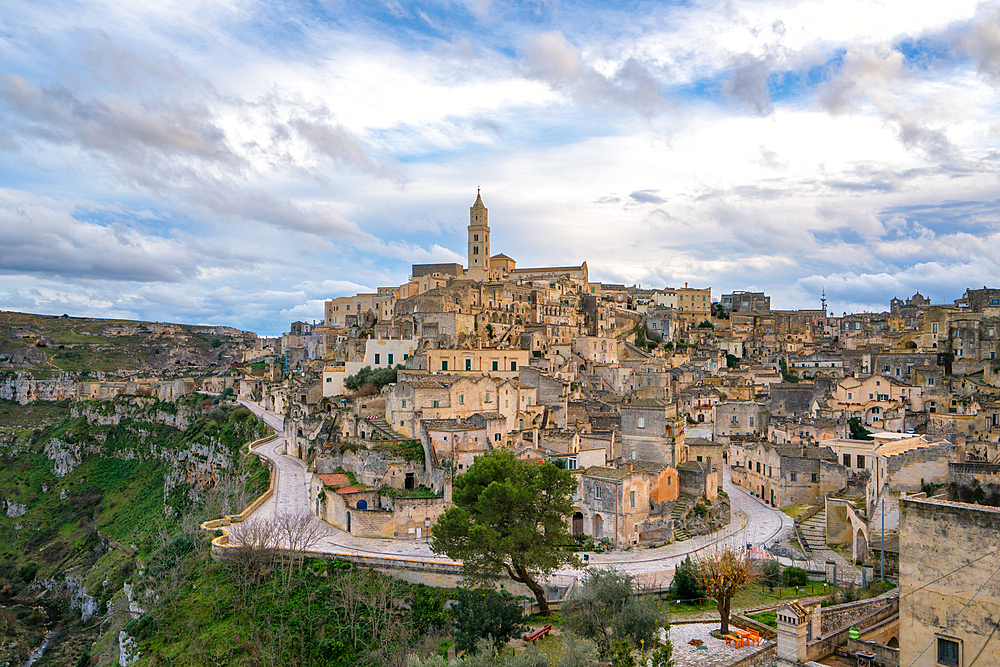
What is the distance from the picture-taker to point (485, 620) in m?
21.1

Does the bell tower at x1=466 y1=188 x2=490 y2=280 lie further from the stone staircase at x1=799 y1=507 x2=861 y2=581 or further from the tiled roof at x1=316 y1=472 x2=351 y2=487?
the stone staircase at x1=799 y1=507 x2=861 y2=581

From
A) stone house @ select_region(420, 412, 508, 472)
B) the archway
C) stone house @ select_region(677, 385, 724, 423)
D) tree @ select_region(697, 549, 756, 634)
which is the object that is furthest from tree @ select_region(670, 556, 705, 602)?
stone house @ select_region(677, 385, 724, 423)

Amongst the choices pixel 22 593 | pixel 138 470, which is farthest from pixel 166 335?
pixel 22 593

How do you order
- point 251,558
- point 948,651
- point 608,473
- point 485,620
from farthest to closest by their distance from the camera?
point 608,473 → point 251,558 → point 485,620 → point 948,651

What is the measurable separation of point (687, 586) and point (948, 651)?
39.9 feet

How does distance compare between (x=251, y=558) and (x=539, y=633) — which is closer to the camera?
(x=539, y=633)

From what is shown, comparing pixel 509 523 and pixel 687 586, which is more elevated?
pixel 509 523

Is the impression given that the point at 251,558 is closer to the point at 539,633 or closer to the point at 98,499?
the point at 539,633

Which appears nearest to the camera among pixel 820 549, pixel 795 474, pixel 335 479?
pixel 820 549

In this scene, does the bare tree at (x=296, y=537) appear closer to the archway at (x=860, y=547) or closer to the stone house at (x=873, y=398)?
the archway at (x=860, y=547)

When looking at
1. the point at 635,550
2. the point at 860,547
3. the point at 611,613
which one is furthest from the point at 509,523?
the point at 860,547

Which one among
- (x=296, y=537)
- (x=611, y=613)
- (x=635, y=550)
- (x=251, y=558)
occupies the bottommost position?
(x=251, y=558)

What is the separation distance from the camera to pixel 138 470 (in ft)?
224

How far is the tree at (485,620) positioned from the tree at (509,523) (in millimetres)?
2230
